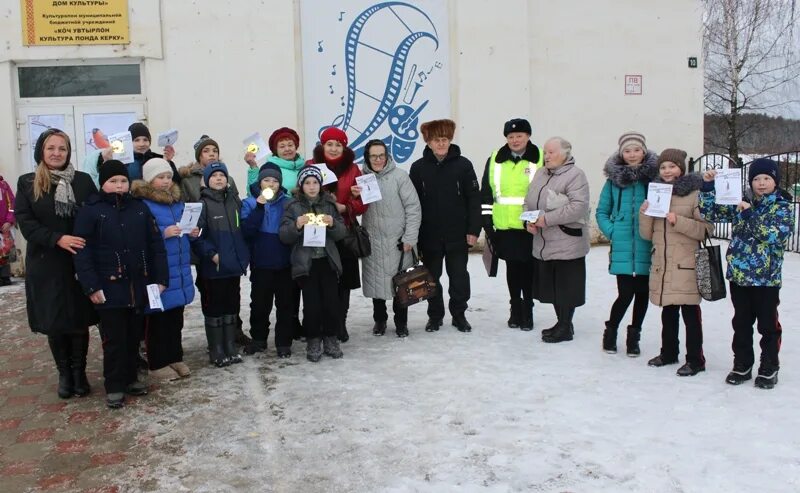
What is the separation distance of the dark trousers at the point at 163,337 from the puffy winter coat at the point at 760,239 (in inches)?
150

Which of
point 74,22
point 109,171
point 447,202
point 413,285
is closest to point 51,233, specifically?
point 109,171

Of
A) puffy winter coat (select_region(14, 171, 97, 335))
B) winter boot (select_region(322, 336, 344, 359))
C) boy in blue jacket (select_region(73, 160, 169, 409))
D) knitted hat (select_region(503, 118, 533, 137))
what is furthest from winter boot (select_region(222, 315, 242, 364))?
knitted hat (select_region(503, 118, 533, 137))

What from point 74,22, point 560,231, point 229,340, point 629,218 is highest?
point 74,22

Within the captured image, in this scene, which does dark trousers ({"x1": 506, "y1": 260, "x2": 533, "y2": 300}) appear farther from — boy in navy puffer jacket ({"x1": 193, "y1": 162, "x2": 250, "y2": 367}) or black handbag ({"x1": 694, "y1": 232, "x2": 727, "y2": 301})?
boy in navy puffer jacket ({"x1": 193, "y1": 162, "x2": 250, "y2": 367})

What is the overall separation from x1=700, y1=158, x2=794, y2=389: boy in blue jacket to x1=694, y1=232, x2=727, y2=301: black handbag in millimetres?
105

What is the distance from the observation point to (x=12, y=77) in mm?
10273

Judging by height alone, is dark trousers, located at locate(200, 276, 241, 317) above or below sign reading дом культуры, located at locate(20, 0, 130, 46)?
below

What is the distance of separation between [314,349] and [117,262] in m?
1.72

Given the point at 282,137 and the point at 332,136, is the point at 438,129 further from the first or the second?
the point at 282,137

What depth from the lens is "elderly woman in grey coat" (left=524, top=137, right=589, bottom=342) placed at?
590cm

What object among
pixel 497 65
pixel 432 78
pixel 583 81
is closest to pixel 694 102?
pixel 583 81

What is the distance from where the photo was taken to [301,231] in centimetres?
557

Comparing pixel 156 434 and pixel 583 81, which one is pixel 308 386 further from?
pixel 583 81

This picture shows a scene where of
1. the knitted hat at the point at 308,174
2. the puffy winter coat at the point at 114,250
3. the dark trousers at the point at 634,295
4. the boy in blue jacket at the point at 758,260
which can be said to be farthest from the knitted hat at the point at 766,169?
the puffy winter coat at the point at 114,250
